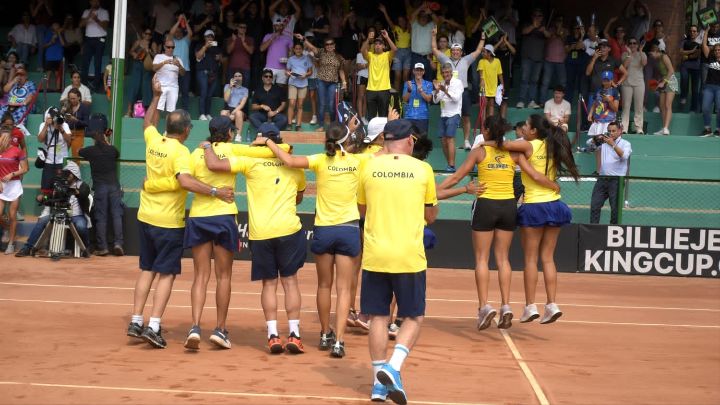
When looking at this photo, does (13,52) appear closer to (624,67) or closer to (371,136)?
(624,67)

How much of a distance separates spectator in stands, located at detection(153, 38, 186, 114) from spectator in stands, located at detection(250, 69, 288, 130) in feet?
5.22

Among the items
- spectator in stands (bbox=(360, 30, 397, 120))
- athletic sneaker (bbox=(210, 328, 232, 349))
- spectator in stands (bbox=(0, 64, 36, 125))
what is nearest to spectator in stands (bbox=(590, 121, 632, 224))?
spectator in stands (bbox=(360, 30, 397, 120))

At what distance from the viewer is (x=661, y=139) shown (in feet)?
73.6

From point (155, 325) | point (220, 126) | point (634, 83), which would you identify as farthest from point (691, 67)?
point (155, 325)

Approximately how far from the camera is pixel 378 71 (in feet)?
70.6

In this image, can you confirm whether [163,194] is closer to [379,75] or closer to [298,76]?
[379,75]

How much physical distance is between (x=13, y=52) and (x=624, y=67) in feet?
40.5

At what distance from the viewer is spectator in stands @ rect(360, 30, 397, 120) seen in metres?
21.5

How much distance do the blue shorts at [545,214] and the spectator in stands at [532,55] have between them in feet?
38.8

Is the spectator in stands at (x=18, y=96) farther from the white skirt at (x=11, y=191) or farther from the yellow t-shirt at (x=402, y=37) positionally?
the yellow t-shirt at (x=402, y=37)

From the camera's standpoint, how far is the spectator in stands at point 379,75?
21.5 metres

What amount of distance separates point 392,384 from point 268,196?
8.69 feet

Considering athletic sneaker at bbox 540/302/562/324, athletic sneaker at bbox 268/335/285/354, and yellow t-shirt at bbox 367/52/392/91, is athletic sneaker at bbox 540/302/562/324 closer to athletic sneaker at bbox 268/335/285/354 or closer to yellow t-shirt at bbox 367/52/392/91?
athletic sneaker at bbox 268/335/285/354

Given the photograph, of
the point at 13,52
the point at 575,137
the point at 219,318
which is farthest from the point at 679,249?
the point at 13,52
